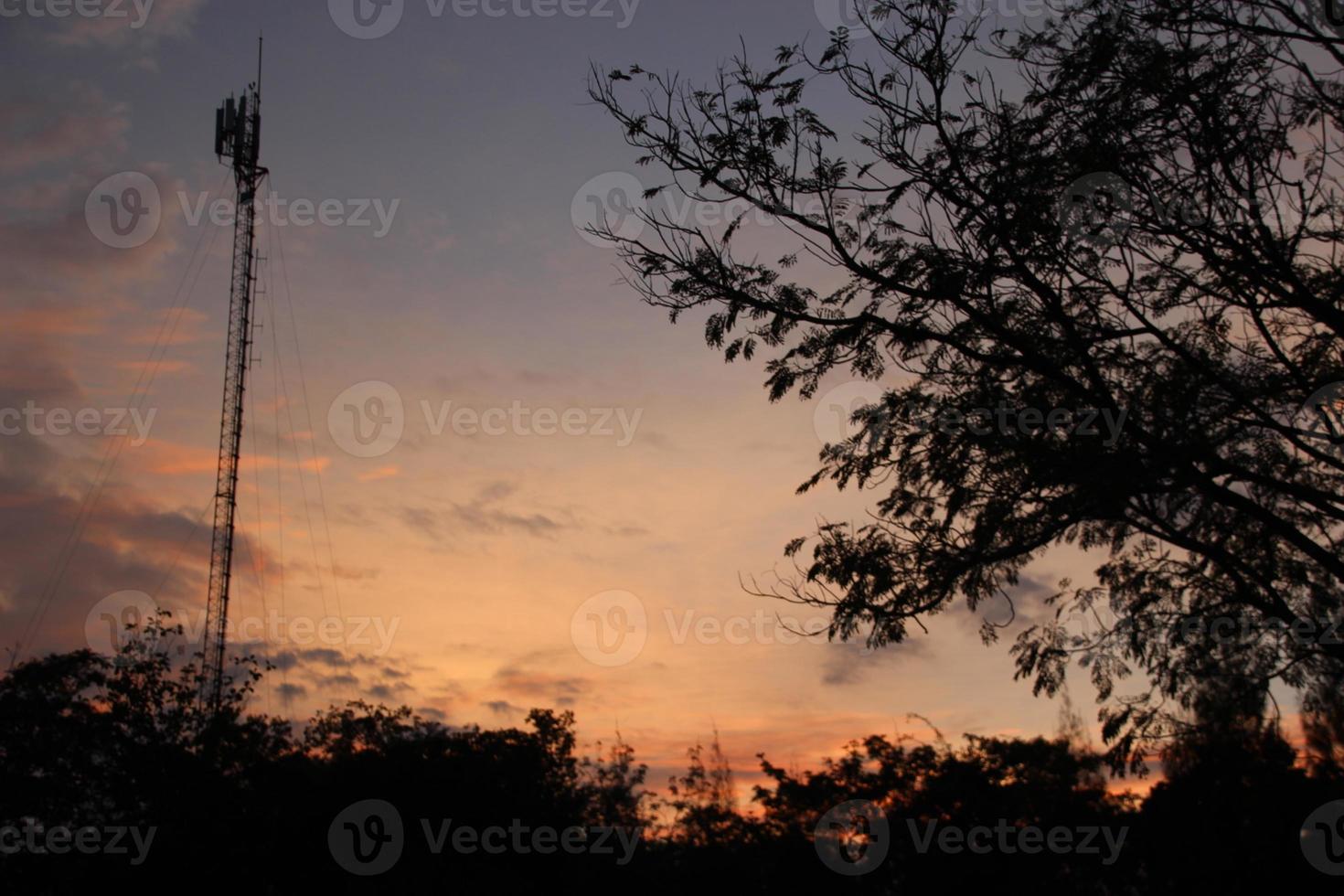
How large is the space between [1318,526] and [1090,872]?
16.8 metres

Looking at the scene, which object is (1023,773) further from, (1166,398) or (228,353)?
(228,353)

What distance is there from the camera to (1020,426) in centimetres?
986

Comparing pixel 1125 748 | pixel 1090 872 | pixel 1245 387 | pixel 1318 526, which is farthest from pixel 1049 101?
pixel 1090 872

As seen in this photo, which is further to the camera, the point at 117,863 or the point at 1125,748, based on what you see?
the point at 117,863

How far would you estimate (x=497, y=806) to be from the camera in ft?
99.3

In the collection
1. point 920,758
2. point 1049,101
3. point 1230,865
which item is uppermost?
point 1049,101

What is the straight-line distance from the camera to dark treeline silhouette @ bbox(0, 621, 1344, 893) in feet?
72.6

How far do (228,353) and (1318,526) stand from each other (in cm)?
2852

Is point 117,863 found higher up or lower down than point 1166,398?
lower down

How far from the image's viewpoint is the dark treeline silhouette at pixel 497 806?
22.1m

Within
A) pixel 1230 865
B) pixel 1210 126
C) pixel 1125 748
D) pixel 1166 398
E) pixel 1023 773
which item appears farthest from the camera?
pixel 1023 773

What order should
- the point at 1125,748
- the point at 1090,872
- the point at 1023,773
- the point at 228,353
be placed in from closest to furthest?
the point at 1125,748 < the point at 1090,872 < the point at 1023,773 < the point at 228,353

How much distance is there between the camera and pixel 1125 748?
10414mm

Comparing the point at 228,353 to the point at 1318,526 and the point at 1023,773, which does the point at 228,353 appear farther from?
the point at 1318,526
